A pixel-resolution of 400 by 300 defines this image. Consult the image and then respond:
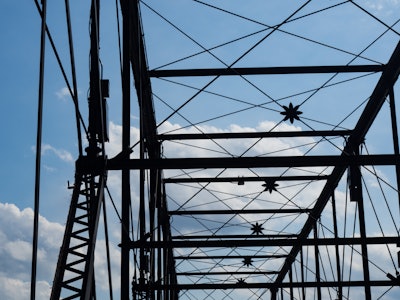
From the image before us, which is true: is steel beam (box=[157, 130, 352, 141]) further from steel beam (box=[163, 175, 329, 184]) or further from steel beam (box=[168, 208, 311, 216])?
steel beam (box=[168, 208, 311, 216])

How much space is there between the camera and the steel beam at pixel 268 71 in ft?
60.2

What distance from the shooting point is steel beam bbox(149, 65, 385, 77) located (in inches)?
722

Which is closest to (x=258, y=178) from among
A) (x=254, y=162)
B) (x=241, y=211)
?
(x=241, y=211)

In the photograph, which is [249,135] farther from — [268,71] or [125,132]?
[125,132]

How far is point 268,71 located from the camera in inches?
734

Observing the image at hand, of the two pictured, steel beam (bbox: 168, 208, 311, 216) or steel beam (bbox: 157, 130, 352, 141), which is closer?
steel beam (bbox: 157, 130, 352, 141)

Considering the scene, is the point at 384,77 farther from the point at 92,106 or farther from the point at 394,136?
the point at 92,106

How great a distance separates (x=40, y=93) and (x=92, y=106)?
4329mm

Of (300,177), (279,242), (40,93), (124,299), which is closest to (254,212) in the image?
(300,177)

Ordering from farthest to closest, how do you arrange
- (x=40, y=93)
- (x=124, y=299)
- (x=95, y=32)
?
1. (x=124, y=299)
2. (x=95, y=32)
3. (x=40, y=93)

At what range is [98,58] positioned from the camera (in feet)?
42.1

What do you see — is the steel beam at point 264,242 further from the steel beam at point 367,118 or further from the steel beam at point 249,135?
the steel beam at point 249,135

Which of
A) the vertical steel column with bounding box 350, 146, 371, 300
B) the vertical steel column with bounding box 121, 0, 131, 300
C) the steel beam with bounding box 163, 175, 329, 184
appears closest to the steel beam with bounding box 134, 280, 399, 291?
the vertical steel column with bounding box 350, 146, 371, 300

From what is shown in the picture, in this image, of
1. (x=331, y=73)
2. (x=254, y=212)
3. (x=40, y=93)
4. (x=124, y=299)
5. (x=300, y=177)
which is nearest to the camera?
(x=40, y=93)
